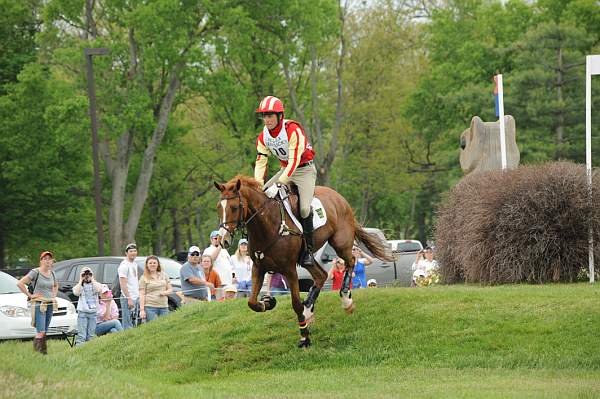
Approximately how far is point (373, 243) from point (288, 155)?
3036 millimetres

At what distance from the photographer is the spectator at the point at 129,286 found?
2080 cm

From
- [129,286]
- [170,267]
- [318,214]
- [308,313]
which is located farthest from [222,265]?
[308,313]

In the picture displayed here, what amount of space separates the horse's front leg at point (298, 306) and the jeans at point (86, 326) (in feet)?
21.1

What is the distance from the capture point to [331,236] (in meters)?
16.1

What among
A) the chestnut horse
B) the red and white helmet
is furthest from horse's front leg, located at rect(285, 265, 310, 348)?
the red and white helmet

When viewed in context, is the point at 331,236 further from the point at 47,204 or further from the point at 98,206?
the point at 47,204

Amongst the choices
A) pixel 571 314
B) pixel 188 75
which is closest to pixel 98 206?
pixel 188 75

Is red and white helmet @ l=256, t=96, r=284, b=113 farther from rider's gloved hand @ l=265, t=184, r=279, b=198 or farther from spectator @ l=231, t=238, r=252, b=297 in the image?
spectator @ l=231, t=238, r=252, b=297

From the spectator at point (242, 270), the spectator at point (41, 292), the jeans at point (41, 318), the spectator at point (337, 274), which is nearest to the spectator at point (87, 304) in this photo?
the spectator at point (41, 292)

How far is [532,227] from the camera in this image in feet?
56.9

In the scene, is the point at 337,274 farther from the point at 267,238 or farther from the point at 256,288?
the point at 267,238

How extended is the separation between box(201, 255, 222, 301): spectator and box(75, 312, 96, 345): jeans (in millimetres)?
2470

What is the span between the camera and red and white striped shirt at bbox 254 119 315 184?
584 inches

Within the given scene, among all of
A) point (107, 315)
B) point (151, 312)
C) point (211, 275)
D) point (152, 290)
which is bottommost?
point (107, 315)
